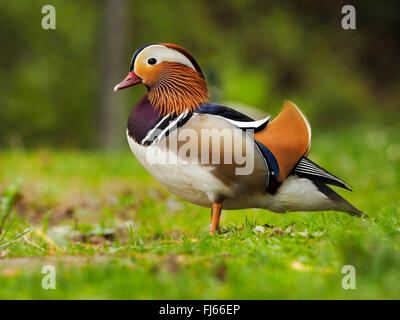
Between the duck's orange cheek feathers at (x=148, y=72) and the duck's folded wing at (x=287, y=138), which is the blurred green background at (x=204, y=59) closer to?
the duck's orange cheek feathers at (x=148, y=72)

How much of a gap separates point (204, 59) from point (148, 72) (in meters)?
14.4

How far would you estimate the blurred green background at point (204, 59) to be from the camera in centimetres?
1499

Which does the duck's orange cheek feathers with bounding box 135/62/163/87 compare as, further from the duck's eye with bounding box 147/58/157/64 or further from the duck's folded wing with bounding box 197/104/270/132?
the duck's folded wing with bounding box 197/104/270/132

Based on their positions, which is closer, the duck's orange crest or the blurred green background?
the duck's orange crest

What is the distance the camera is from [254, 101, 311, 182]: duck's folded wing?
321 cm

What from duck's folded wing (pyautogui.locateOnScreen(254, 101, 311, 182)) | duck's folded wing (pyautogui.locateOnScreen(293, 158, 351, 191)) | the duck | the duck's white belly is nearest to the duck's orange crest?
the duck

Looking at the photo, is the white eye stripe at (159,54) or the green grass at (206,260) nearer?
the green grass at (206,260)

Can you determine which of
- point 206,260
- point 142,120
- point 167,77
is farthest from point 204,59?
point 206,260

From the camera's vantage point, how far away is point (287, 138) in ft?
10.7

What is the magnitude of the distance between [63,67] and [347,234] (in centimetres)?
1483

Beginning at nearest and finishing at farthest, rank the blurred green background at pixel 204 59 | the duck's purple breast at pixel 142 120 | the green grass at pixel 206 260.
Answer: the green grass at pixel 206 260, the duck's purple breast at pixel 142 120, the blurred green background at pixel 204 59

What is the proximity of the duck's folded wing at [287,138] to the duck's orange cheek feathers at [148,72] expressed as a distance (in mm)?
749

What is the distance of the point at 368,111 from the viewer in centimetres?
1900

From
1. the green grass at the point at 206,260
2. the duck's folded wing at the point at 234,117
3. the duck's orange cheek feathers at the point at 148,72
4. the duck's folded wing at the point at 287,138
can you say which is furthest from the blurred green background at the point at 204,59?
the duck's folded wing at the point at 287,138
